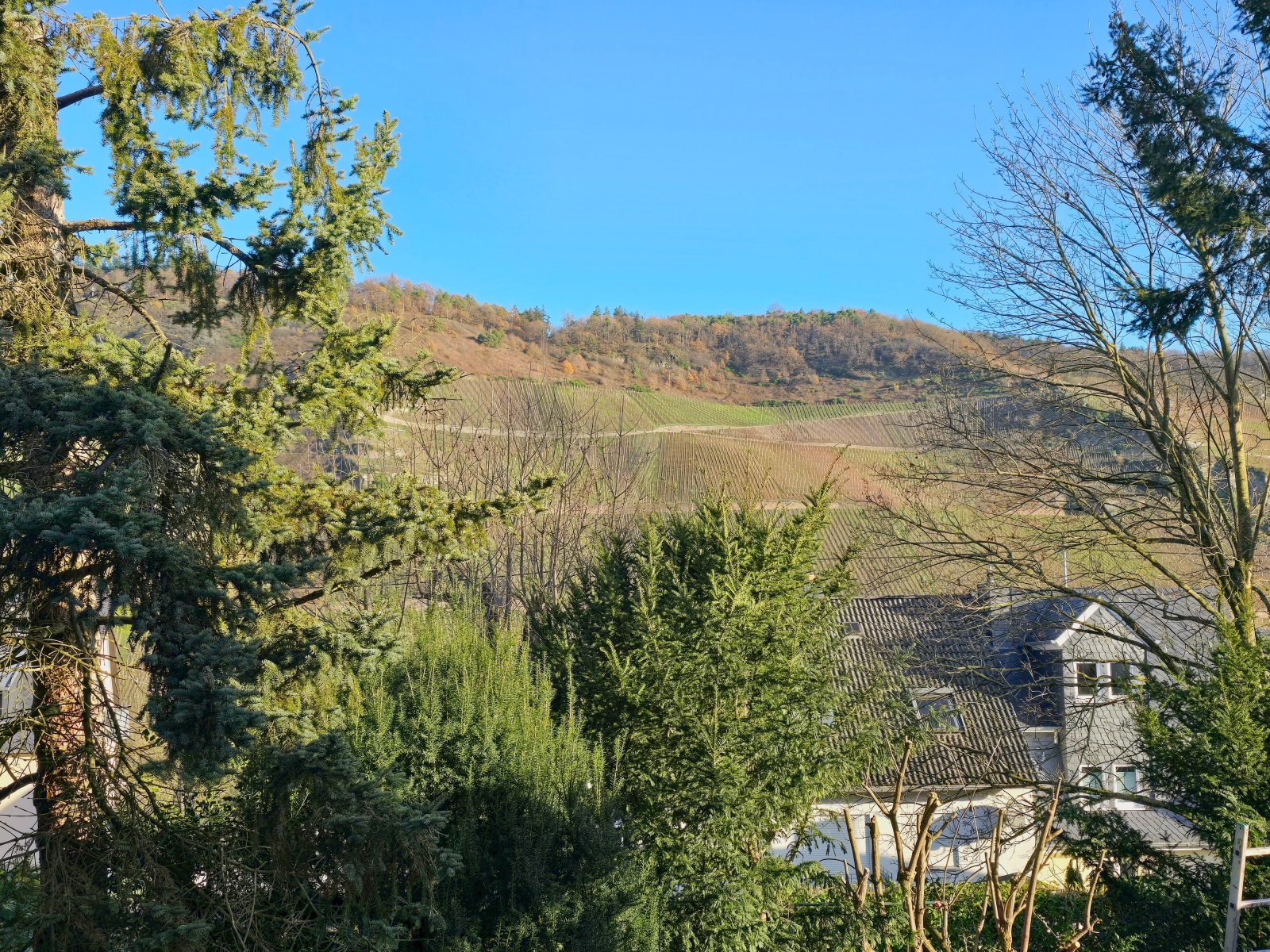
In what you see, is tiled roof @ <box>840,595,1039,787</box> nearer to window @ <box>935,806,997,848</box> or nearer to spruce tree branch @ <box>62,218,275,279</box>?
window @ <box>935,806,997,848</box>

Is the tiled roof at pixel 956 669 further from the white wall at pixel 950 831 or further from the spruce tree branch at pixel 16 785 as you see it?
the spruce tree branch at pixel 16 785

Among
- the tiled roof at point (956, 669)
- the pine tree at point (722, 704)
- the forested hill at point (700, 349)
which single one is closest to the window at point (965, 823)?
the tiled roof at point (956, 669)

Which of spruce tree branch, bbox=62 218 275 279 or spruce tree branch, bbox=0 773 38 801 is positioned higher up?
spruce tree branch, bbox=62 218 275 279

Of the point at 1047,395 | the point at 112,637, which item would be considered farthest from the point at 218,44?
the point at 1047,395

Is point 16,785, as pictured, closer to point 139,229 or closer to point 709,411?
point 139,229

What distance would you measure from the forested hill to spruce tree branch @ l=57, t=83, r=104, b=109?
36.1 metres

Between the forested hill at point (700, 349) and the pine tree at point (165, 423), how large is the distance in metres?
35.7

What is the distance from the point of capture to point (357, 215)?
714 cm

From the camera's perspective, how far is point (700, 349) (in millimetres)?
74500

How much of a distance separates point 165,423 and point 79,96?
321 centimetres

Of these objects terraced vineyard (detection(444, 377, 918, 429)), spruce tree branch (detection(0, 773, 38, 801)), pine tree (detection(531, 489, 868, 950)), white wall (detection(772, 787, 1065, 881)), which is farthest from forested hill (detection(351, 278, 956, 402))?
spruce tree branch (detection(0, 773, 38, 801))

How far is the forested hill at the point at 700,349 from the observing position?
52.5m

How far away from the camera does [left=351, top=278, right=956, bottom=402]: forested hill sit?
52.5 m

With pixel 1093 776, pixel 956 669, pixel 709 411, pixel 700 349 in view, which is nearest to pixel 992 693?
pixel 956 669
